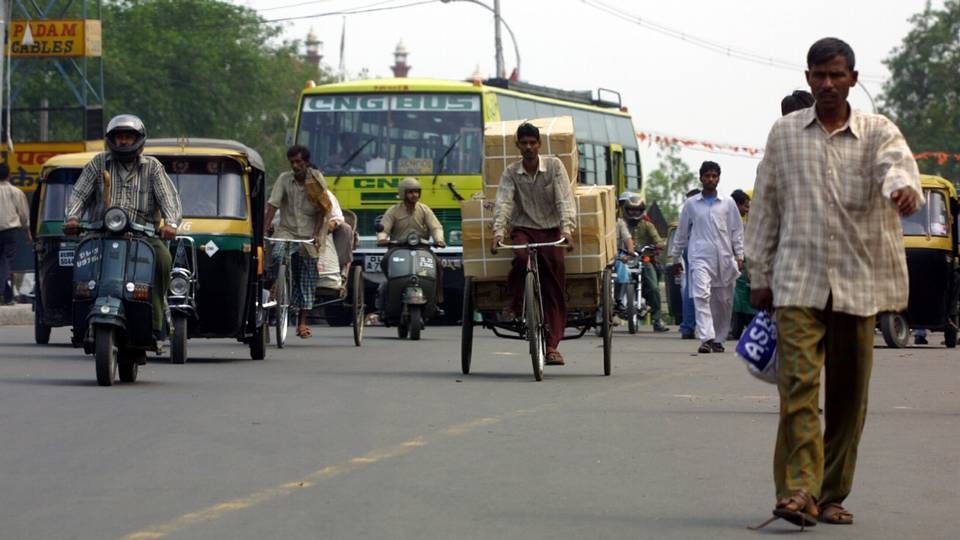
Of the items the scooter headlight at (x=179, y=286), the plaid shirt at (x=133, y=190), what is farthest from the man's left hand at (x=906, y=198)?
the scooter headlight at (x=179, y=286)

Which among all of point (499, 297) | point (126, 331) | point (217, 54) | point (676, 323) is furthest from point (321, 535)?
point (217, 54)

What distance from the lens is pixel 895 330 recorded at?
2323 centimetres

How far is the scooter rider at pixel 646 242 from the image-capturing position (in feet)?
93.8

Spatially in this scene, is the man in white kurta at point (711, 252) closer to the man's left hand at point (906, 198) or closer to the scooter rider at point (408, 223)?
the scooter rider at point (408, 223)

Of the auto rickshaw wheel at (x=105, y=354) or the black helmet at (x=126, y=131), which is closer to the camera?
the auto rickshaw wheel at (x=105, y=354)

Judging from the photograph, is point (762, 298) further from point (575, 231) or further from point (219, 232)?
point (219, 232)

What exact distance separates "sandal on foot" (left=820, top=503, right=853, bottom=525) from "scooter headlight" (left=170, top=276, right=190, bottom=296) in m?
8.87

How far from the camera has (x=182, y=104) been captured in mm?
78812

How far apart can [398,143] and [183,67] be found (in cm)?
4920

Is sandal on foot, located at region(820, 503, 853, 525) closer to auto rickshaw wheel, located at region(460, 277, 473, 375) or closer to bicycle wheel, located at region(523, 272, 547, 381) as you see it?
bicycle wheel, located at region(523, 272, 547, 381)

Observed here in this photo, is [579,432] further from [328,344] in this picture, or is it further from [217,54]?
[217,54]

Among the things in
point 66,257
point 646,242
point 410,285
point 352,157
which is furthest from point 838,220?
point 352,157

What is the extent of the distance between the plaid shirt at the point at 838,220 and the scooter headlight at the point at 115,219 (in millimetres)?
6839

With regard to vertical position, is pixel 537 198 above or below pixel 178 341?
above
